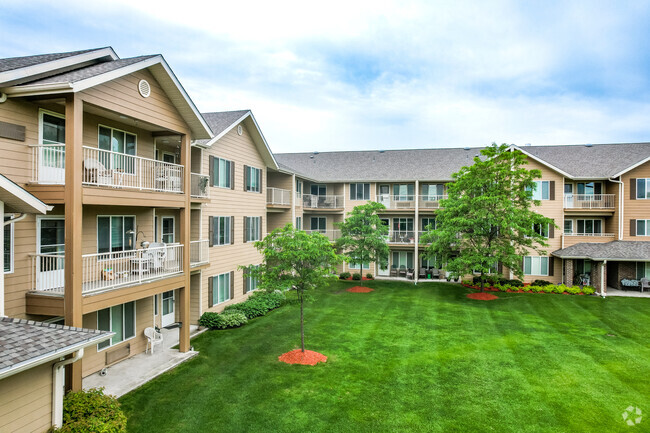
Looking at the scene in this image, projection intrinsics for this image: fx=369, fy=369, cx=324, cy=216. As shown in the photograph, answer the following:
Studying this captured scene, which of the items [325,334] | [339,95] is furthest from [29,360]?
[339,95]

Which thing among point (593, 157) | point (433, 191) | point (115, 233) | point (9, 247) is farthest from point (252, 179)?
point (593, 157)

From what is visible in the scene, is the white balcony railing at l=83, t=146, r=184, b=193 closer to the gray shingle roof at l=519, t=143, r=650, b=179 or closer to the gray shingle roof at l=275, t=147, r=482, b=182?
the gray shingle roof at l=275, t=147, r=482, b=182

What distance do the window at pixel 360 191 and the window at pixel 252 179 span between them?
10.7 meters

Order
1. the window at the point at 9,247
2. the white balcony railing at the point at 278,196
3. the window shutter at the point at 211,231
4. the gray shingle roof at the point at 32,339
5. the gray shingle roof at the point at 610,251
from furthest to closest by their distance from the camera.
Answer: the white balcony railing at the point at 278,196, the gray shingle roof at the point at 610,251, the window shutter at the point at 211,231, the window at the point at 9,247, the gray shingle roof at the point at 32,339

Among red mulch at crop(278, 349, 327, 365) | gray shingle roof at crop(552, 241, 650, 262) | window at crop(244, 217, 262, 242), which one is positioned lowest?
red mulch at crop(278, 349, 327, 365)

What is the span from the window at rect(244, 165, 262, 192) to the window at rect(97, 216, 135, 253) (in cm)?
835

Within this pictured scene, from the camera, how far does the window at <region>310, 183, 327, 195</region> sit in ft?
105

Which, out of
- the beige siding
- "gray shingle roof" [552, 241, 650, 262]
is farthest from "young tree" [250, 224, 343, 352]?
"gray shingle roof" [552, 241, 650, 262]

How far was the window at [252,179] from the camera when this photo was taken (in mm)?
21031

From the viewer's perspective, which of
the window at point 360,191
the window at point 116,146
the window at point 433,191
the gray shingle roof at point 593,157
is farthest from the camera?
the window at point 360,191

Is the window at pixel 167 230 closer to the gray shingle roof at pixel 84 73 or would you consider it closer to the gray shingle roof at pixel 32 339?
the gray shingle roof at pixel 84 73

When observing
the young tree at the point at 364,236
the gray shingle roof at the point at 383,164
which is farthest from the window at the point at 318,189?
the young tree at the point at 364,236

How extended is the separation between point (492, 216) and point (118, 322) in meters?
19.7

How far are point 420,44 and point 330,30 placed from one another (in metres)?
7.74
